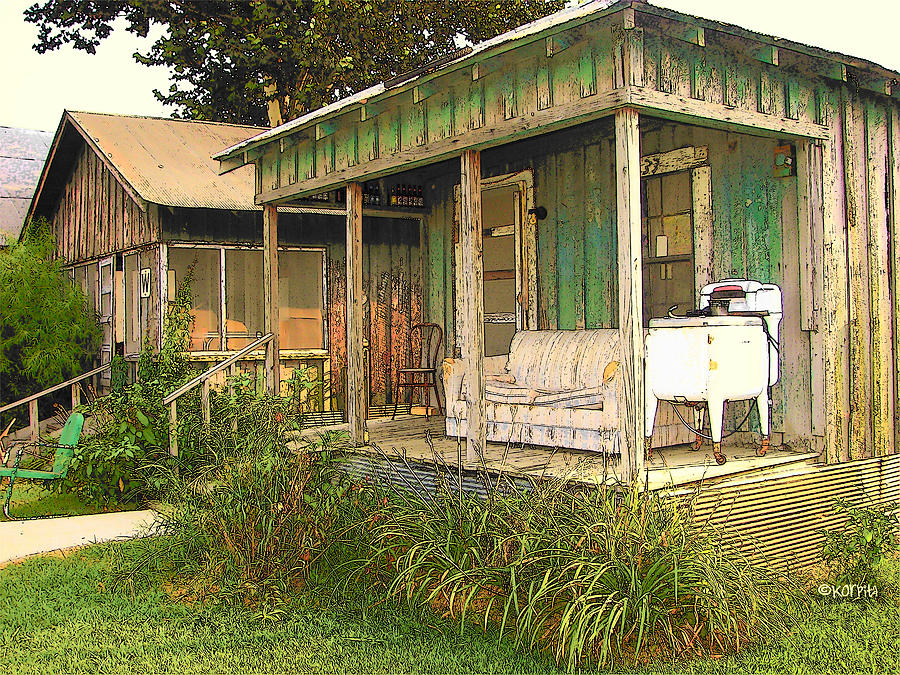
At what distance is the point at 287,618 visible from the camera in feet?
15.5

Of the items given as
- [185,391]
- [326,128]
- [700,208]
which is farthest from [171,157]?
[700,208]

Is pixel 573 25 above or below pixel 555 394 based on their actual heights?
above

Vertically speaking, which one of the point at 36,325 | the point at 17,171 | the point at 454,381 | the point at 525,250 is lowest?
the point at 454,381

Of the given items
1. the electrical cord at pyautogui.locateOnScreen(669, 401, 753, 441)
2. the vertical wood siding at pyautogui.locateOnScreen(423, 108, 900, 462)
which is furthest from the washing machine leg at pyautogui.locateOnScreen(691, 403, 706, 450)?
the vertical wood siding at pyautogui.locateOnScreen(423, 108, 900, 462)

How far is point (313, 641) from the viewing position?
4.41 metres

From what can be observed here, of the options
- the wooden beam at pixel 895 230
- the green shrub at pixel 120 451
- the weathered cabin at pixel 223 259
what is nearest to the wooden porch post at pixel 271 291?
the green shrub at pixel 120 451

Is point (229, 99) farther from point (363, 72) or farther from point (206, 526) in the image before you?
point (206, 526)

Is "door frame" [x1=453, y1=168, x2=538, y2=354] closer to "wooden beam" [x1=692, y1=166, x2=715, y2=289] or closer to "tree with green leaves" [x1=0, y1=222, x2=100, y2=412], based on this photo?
"wooden beam" [x1=692, y1=166, x2=715, y2=289]

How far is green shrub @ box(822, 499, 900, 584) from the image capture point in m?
4.92

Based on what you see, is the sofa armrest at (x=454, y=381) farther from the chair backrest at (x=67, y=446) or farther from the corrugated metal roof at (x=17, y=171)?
the corrugated metal roof at (x=17, y=171)

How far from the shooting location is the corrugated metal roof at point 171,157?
10.2 m

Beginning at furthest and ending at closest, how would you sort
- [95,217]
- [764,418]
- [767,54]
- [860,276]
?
[95,217] → [860,276] → [764,418] → [767,54]

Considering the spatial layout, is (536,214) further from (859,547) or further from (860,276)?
(859,547)

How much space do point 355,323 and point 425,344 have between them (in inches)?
108
